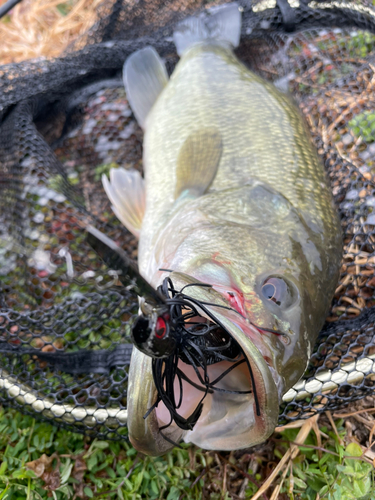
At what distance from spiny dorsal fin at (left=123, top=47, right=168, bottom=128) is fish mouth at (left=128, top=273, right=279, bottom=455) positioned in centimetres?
196

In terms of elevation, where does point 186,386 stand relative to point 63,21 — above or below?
below

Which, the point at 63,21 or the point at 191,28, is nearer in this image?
the point at 191,28

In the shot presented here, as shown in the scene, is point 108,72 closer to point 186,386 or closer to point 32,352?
point 32,352

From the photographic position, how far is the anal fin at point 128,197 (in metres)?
2.33

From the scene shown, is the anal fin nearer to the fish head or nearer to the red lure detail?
the fish head

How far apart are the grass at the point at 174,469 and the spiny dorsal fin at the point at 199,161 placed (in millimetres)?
1328

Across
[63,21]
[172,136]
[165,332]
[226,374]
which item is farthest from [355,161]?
[63,21]

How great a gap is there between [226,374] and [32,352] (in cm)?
113

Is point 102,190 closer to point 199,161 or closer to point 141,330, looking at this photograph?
point 199,161

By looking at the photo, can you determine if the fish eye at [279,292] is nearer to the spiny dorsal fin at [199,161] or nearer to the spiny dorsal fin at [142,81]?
the spiny dorsal fin at [199,161]

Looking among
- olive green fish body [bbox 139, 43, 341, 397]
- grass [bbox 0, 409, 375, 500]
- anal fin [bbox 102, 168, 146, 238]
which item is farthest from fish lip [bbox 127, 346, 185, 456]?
anal fin [bbox 102, 168, 146, 238]

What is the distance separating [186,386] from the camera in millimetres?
1323

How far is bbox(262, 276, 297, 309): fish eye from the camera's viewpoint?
1384 mm

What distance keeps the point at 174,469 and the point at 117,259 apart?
1368 millimetres
